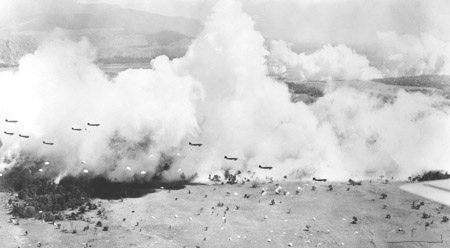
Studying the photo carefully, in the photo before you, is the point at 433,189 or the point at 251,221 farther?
the point at 433,189

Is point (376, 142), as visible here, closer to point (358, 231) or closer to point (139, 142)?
point (358, 231)

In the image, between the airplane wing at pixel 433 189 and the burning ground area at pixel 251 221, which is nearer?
the burning ground area at pixel 251 221

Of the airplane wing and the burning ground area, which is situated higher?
the airplane wing

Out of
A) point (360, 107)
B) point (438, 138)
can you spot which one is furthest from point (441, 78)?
point (438, 138)

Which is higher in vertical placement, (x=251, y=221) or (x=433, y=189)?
(x=433, y=189)

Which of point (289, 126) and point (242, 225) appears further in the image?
point (289, 126)
